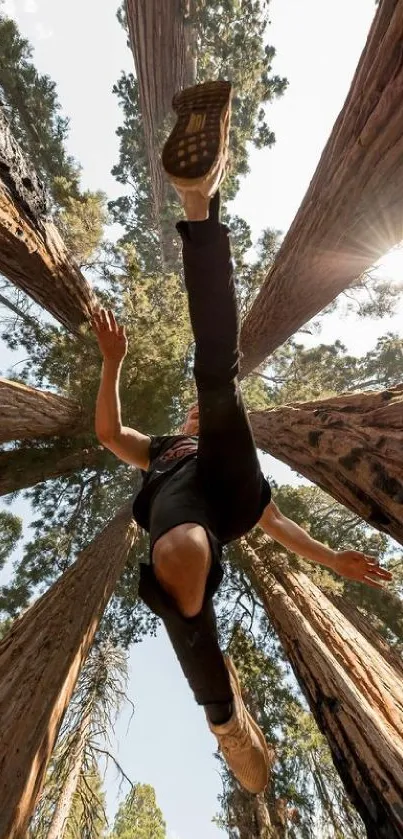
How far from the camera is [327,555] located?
246 centimetres

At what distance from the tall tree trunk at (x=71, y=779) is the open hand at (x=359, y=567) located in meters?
4.05

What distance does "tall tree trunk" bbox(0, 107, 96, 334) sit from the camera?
4184 millimetres

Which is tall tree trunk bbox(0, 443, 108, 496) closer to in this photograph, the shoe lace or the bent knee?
the shoe lace

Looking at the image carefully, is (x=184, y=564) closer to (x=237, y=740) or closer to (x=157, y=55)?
(x=237, y=740)

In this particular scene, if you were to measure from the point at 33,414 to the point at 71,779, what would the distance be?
4168mm

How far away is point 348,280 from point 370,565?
137 inches

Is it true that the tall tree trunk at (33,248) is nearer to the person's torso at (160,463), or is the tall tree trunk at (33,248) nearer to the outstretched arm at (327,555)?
the person's torso at (160,463)

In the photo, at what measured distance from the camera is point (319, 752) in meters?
5.73

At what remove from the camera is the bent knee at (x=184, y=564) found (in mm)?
1442

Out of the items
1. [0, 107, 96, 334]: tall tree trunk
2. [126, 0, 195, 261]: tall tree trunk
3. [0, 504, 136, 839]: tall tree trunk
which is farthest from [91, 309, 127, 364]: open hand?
[126, 0, 195, 261]: tall tree trunk

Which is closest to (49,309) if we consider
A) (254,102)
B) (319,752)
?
(319,752)

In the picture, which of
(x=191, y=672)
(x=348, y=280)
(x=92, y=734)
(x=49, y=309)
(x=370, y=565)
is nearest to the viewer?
(x=191, y=672)

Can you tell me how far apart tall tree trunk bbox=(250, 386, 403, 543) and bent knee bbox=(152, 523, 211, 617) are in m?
0.88

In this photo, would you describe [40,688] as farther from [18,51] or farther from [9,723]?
[18,51]
